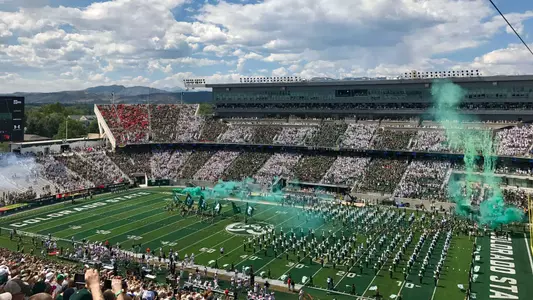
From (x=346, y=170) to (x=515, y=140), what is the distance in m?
16.3

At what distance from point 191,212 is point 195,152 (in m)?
21.3

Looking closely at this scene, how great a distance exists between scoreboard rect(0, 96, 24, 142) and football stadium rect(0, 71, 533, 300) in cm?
433

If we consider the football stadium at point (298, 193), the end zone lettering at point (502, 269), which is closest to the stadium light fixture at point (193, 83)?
the football stadium at point (298, 193)

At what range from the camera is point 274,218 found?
35781mm

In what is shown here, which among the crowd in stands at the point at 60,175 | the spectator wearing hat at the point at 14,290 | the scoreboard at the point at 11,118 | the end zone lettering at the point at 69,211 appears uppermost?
the scoreboard at the point at 11,118

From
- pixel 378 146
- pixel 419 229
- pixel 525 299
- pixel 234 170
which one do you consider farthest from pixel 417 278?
pixel 234 170

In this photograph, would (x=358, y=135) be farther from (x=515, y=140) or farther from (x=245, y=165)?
(x=515, y=140)

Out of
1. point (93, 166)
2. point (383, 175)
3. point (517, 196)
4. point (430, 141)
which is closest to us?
point (517, 196)

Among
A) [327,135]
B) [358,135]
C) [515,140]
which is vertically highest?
[515,140]

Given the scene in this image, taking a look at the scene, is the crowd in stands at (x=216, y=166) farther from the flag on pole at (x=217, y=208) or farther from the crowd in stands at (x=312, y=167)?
the flag on pole at (x=217, y=208)

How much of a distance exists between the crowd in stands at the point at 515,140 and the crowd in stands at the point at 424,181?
5.36 meters

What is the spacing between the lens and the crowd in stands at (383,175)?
4356 centimetres

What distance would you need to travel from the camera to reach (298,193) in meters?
45.0

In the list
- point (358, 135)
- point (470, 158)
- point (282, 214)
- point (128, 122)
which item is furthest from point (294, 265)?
point (128, 122)
